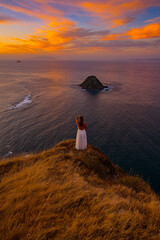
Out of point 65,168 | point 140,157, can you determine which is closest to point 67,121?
point 140,157

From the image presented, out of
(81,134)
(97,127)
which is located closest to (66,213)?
(81,134)

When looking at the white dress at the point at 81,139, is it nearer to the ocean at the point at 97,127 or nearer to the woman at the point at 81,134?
the woman at the point at 81,134

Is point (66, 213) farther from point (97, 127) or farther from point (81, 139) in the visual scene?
point (97, 127)

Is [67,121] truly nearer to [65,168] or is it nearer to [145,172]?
[145,172]

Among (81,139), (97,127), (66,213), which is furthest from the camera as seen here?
(97,127)

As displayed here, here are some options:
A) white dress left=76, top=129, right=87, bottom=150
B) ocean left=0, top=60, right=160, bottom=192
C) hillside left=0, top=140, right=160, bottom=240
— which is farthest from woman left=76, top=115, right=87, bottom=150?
ocean left=0, top=60, right=160, bottom=192

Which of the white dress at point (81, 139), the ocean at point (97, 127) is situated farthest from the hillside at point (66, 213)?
the ocean at point (97, 127)

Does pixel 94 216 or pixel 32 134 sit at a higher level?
pixel 94 216

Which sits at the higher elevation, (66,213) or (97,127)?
(66,213)

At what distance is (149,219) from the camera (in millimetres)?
4648

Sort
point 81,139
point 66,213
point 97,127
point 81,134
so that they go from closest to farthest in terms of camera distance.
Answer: point 66,213 → point 81,134 → point 81,139 → point 97,127

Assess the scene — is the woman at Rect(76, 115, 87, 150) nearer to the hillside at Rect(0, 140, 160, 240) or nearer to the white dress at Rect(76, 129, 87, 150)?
the white dress at Rect(76, 129, 87, 150)

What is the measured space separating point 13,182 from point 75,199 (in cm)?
296

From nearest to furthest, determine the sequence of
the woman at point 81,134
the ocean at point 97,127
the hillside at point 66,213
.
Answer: the hillside at point 66,213, the woman at point 81,134, the ocean at point 97,127
